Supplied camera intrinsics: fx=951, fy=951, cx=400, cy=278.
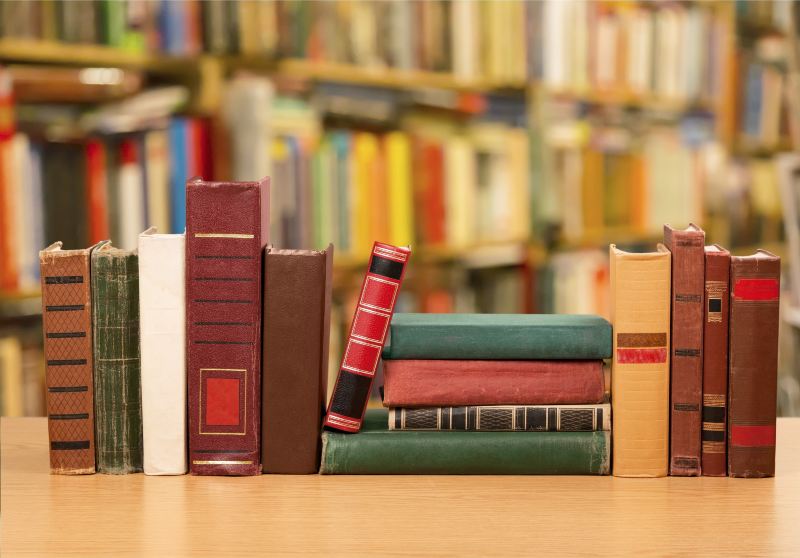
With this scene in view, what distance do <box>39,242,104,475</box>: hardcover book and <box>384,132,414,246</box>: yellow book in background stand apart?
161 cm

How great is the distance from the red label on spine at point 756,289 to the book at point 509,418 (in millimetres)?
204

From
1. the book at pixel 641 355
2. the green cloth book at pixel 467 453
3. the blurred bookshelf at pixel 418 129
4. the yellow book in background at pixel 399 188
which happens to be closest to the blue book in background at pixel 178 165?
the blurred bookshelf at pixel 418 129

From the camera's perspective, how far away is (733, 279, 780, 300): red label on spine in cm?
110

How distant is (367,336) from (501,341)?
6.3 inches

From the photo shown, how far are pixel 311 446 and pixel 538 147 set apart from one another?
2.12 m

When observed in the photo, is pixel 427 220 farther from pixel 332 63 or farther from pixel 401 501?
pixel 401 501

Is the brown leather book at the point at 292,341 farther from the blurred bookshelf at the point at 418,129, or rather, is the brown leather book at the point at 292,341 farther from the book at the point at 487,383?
the blurred bookshelf at the point at 418,129

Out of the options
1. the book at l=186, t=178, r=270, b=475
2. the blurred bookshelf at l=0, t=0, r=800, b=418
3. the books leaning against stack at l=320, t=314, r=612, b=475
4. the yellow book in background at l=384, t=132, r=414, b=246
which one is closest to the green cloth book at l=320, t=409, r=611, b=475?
the books leaning against stack at l=320, t=314, r=612, b=475

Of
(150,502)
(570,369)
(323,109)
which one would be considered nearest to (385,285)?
(570,369)

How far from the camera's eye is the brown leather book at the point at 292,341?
113cm

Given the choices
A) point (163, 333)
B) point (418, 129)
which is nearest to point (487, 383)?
point (163, 333)

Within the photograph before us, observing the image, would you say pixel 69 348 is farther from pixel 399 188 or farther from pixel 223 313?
pixel 399 188

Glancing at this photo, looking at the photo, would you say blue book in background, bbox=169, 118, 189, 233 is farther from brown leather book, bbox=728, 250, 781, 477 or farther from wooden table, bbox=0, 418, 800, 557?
brown leather book, bbox=728, 250, 781, 477

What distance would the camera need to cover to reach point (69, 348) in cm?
114
